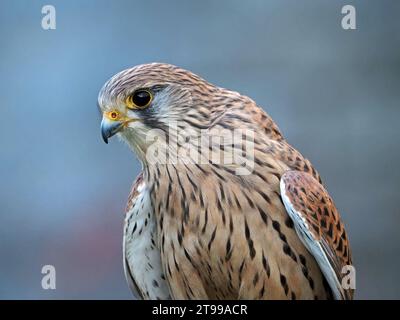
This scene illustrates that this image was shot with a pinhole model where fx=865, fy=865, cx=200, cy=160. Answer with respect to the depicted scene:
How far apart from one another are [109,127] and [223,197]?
0.51m

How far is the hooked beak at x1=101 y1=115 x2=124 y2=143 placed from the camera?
329 centimetres

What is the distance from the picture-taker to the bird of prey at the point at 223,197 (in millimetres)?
3285

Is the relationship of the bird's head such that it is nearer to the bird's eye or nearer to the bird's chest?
the bird's eye

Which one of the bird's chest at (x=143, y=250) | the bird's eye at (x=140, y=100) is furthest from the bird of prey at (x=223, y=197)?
the bird's chest at (x=143, y=250)

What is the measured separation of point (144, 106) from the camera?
10.8 feet

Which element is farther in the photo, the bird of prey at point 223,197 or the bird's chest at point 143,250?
the bird's chest at point 143,250

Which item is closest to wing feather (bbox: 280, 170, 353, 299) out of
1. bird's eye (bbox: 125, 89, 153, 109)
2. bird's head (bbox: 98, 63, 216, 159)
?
bird's head (bbox: 98, 63, 216, 159)

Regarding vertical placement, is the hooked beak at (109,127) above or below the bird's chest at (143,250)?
above

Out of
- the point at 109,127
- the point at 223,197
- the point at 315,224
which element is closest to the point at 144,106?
the point at 109,127

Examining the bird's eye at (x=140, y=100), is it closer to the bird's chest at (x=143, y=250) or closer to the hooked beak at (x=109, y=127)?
the hooked beak at (x=109, y=127)

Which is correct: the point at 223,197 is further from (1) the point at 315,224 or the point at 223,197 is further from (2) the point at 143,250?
(2) the point at 143,250

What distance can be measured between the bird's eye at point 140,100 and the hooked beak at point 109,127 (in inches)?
3.2

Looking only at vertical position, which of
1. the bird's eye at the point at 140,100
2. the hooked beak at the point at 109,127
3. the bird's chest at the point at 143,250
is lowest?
the bird's chest at the point at 143,250
